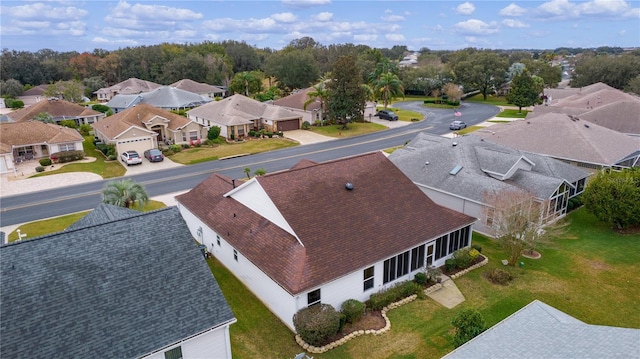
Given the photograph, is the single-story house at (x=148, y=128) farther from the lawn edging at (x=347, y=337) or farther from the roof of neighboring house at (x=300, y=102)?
the lawn edging at (x=347, y=337)

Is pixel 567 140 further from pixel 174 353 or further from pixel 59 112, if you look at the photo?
pixel 59 112

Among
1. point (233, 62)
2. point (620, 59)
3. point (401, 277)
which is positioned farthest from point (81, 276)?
point (233, 62)

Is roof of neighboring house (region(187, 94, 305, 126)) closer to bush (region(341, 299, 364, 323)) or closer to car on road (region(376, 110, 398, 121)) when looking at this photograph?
car on road (region(376, 110, 398, 121))

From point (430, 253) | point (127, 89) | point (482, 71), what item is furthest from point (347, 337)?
point (127, 89)

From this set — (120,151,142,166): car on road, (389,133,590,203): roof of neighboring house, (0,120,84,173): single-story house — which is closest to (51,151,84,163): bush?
(0,120,84,173): single-story house

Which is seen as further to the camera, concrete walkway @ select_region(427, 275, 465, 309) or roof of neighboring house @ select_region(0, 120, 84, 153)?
roof of neighboring house @ select_region(0, 120, 84, 153)
